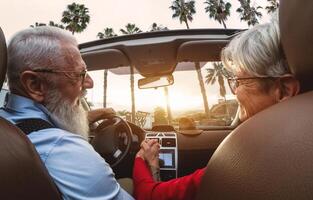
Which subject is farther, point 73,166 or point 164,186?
point 164,186

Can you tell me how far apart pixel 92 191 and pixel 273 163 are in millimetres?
840

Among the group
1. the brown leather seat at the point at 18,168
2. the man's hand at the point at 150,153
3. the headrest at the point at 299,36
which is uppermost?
the headrest at the point at 299,36

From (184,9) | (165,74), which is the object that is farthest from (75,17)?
(165,74)

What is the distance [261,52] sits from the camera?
1660 millimetres

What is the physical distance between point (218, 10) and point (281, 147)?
5349 cm

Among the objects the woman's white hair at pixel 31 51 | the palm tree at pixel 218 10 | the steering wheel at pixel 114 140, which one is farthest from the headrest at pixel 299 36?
the palm tree at pixel 218 10

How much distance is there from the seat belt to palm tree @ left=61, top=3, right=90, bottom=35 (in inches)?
1732

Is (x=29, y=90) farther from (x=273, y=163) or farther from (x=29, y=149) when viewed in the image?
(x=273, y=163)

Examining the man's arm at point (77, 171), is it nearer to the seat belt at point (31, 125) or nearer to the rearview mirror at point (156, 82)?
the seat belt at point (31, 125)

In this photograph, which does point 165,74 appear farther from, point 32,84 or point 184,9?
point 184,9

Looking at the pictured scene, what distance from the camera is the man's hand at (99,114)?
3055 millimetres

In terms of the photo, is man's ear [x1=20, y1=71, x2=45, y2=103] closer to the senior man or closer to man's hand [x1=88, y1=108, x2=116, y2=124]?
the senior man

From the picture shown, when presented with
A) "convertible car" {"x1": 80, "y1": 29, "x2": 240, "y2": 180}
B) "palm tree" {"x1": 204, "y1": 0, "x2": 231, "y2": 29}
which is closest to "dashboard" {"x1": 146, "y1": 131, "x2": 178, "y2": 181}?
"convertible car" {"x1": 80, "y1": 29, "x2": 240, "y2": 180}

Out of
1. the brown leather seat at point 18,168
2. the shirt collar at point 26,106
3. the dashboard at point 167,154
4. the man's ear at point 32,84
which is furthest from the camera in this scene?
the dashboard at point 167,154
